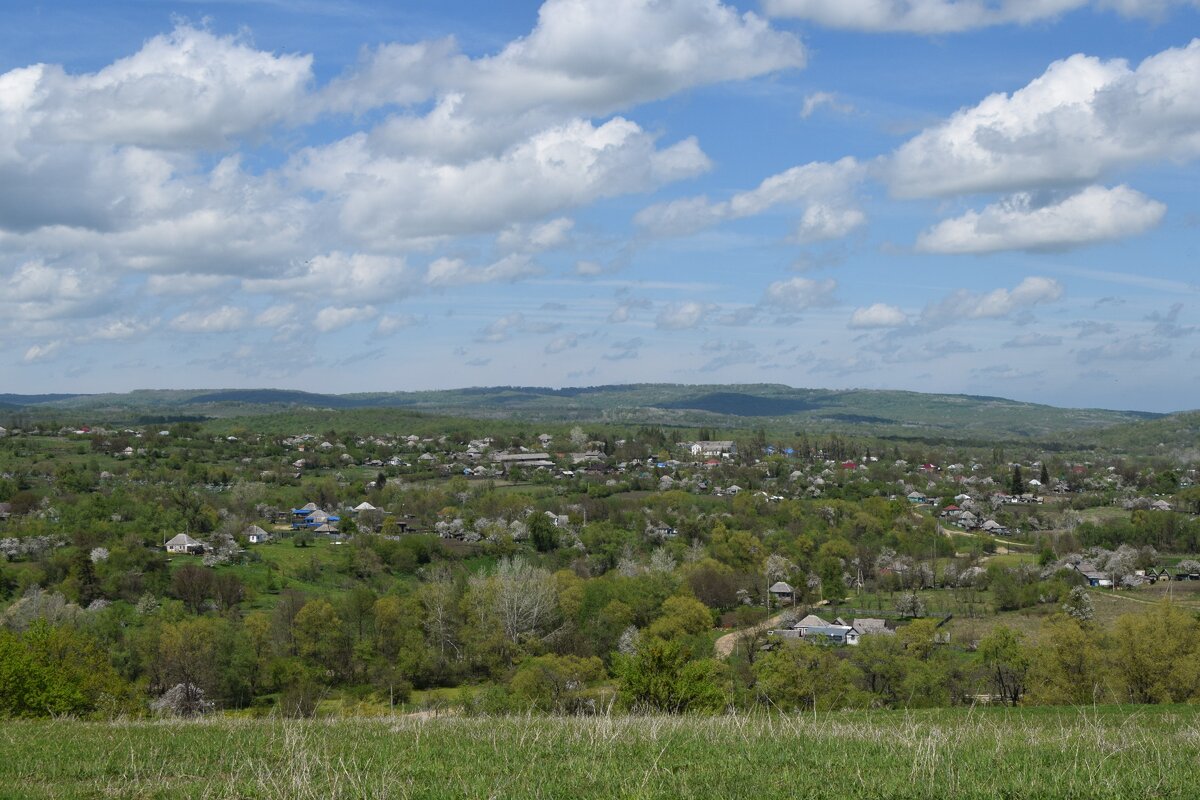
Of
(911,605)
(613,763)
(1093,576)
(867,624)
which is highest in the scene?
(613,763)

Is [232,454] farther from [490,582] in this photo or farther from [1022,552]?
[1022,552]

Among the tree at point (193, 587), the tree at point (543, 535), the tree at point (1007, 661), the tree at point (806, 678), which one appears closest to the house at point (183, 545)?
the tree at point (193, 587)

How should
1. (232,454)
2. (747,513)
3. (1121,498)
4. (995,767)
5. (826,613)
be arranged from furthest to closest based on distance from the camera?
(232,454) → (1121,498) → (747,513) → (826,613) → (995,767)

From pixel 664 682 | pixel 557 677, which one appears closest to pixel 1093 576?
pixel 557 677

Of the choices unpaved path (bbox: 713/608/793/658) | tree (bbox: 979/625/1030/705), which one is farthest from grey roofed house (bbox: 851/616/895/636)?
tree (bbox: 979/625/1030/705)

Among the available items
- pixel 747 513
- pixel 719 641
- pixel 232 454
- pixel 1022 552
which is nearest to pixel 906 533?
pixel 1022 552

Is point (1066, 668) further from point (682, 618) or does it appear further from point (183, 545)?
point (183, 545)
